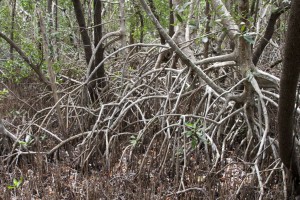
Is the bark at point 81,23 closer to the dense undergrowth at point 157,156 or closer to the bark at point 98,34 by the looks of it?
the bark at point 98,34

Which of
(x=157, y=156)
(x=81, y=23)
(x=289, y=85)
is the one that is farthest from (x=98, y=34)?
(x=289, y=85)

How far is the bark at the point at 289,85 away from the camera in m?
1.34

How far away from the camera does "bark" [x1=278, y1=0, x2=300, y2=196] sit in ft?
4.40

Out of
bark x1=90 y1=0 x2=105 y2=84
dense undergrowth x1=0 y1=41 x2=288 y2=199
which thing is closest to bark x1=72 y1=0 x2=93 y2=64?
bark x1=90 y1=0 x2=105 y2=84

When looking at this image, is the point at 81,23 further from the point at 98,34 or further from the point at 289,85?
the point at 289,85

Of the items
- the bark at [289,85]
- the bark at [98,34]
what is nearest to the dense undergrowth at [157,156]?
the bark at [98,34]

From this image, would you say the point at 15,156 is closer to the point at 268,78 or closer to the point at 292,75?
the point at 268,78

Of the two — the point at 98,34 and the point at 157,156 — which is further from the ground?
the point at 98,34

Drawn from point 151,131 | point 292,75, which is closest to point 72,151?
point 151,131

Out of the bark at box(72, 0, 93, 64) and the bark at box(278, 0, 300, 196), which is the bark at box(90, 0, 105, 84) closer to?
the bark at box(72, 0, 93, 64)

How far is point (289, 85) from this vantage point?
1.52 m

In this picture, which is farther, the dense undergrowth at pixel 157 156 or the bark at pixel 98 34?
the bark at pixel 98 34

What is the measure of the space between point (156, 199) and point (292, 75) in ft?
A: 3.81

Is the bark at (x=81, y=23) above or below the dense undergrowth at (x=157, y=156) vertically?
above
